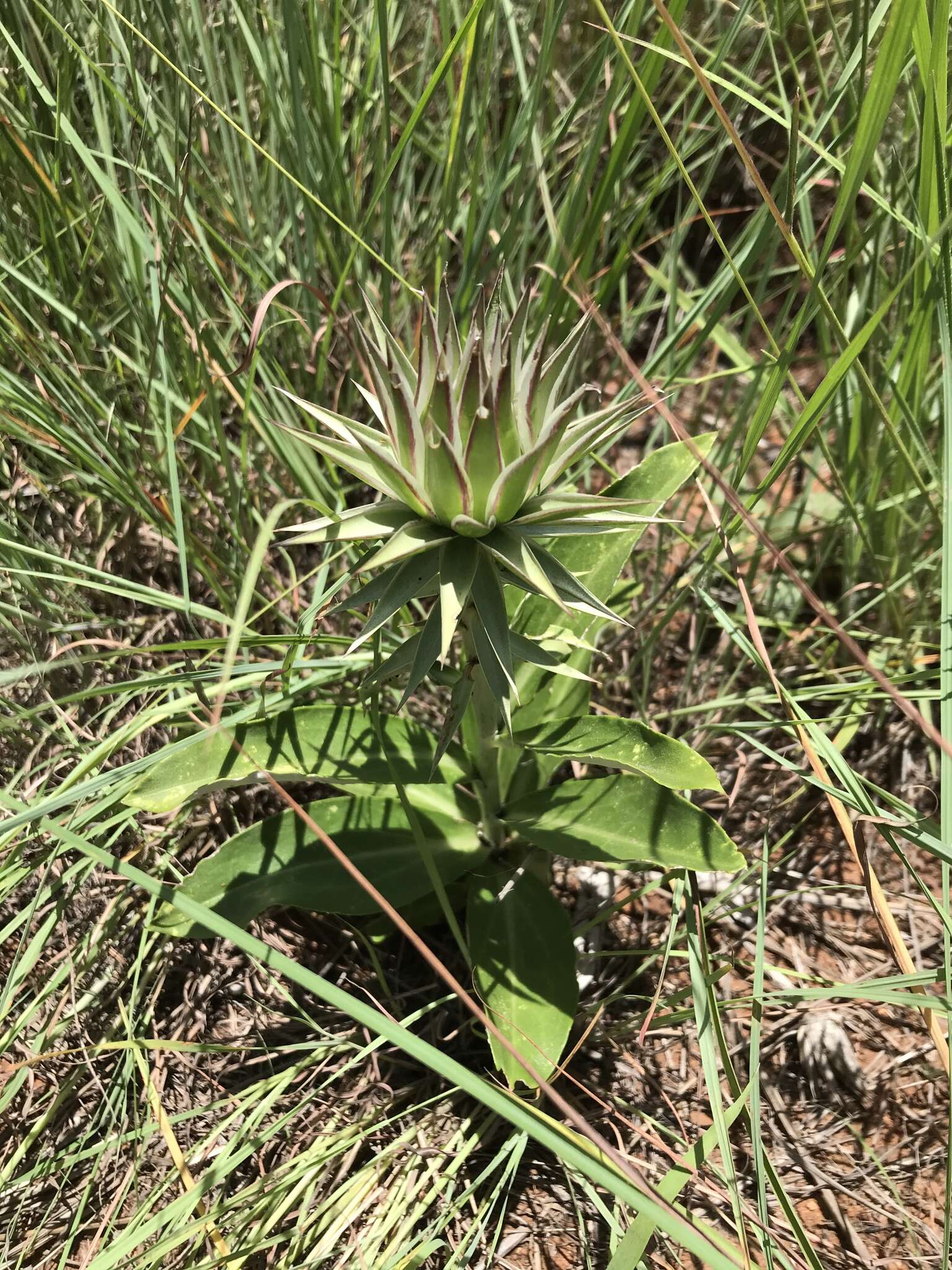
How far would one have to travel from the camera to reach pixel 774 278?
3004 millimetres

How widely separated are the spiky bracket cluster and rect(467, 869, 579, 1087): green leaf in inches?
22.1

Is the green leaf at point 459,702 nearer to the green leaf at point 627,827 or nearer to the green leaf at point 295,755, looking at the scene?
the green leaf at point 295,755

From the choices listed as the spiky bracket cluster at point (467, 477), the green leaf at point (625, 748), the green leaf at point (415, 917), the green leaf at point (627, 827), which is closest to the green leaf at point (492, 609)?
the spiky bracket cluster at point (467, 477)

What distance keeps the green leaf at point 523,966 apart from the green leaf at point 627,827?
0.49ft

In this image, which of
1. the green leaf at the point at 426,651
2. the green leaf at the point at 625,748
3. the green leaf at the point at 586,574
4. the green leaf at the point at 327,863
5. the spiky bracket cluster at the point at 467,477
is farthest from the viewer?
the green leaf at the point at 586,574

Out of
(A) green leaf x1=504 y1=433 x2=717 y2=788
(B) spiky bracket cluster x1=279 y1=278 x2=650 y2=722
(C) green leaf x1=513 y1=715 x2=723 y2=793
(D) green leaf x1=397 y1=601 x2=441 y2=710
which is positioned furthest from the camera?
(A) green leaf x1=504 y1=433 x2=717 y2=788

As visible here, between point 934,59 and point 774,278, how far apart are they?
173 centimetres

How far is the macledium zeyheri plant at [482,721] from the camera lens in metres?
1.24

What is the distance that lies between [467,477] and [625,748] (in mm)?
563

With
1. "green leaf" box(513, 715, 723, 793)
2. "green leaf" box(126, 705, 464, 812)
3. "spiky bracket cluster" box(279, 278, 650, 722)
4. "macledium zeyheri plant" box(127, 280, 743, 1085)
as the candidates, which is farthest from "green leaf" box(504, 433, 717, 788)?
"spiky bracket cluster" box(279, 278, 650, 722)

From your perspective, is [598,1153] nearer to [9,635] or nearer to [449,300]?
[449,300]

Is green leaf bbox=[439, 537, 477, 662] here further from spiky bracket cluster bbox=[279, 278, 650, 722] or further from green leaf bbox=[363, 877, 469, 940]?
green leaf bbox=[363, 877, 469, 940]

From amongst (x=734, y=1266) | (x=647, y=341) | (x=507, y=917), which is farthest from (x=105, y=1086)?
(x=647, y=341)

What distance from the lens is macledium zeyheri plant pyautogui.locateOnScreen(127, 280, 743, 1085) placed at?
124cm
